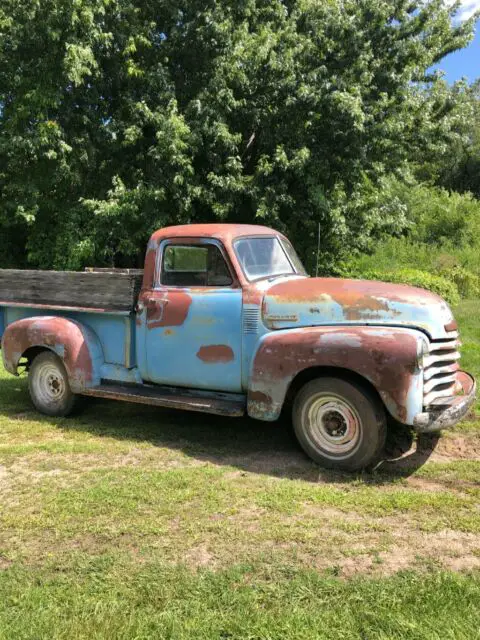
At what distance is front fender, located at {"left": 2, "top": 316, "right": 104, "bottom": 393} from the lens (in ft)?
18.4

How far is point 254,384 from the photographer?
4.57 m

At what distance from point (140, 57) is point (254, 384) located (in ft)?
36.9

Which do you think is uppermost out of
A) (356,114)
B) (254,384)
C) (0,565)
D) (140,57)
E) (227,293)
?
(140,57)

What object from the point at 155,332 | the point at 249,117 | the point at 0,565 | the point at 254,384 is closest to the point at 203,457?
the point at 254,384

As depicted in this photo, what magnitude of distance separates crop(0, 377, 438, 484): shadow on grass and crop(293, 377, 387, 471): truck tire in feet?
0.43

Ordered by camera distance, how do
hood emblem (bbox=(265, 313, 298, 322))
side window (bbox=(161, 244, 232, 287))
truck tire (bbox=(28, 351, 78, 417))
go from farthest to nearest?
truck tire (bbox=(28, 351, 78, 417)), side window (bbox=(161, 244, 232, 287)), hood emblem (bbox=(265, 313, 298, 322))

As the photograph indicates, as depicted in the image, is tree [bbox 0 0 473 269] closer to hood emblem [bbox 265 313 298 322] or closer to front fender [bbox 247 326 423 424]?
hood emblem [bbox 265 313 298 322]

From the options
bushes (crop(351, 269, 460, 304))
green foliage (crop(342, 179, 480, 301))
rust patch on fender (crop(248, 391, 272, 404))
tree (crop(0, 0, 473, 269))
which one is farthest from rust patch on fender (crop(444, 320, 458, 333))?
green foliage (crop(342, 179, 480, 301))

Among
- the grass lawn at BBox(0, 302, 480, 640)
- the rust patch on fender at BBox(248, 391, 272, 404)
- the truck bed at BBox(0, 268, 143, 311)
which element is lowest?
the grass lawn at BBox(0, 302, 480, 640)

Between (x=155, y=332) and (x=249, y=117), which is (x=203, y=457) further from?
(x=249, y=117)

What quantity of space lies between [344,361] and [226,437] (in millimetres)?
1659

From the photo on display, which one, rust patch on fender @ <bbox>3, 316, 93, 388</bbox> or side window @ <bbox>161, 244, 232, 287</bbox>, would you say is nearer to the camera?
side window @ <bbox>161, 244, 232, 287</bbox>

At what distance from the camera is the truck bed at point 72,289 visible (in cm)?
542

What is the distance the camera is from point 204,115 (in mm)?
11758
